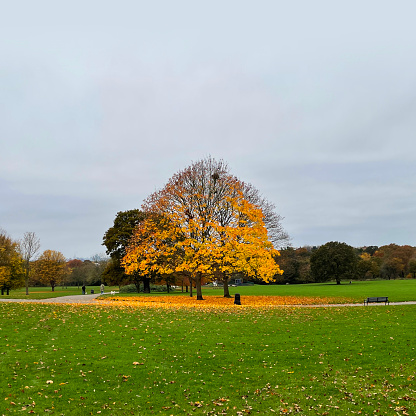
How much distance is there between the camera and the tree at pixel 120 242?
196 ft

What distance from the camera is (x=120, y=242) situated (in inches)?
2378

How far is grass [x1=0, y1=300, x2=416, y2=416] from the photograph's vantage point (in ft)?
27.4

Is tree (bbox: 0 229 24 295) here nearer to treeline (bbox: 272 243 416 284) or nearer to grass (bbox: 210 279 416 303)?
grass (bbox: 210 279 416 303)

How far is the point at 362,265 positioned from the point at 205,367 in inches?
4473

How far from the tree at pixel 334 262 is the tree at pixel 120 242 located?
52406mm

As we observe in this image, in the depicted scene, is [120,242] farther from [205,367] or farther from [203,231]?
[205,367]

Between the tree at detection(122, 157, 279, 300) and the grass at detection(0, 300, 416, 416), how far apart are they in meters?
15.8

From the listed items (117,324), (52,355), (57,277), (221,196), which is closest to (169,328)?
(117,324)

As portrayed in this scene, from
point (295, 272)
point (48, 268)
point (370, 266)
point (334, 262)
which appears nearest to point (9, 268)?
point (48, 268)

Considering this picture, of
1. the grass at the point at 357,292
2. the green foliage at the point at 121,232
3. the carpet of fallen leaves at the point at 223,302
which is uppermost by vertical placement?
the green foliage at the point at 121,232

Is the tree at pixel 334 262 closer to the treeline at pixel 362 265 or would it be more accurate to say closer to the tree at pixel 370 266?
the treeline at pixel 362 265

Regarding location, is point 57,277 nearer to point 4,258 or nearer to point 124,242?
point 4,258

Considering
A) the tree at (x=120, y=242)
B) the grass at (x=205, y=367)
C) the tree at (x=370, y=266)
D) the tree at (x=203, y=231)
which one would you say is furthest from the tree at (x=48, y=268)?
the tree at (x=370, y=266)

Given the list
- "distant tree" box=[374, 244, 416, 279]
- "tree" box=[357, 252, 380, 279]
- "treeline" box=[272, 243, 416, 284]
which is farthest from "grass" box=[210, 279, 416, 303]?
"distant tree" box=[374, 244, 416, 279]
